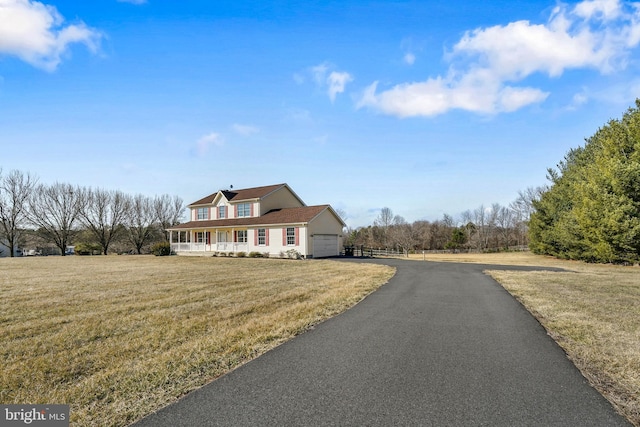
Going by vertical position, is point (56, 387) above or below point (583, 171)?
below

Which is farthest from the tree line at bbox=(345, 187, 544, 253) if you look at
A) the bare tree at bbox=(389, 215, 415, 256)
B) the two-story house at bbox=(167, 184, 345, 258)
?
the two-story house at bbox=(167, 184, 345, 258)

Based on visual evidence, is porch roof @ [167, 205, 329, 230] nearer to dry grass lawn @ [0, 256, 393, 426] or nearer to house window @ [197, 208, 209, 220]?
house window @ [197, 208, 209, 220]

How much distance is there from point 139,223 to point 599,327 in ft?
178

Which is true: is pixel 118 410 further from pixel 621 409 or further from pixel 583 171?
pixel 583 171

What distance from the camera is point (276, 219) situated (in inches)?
1257

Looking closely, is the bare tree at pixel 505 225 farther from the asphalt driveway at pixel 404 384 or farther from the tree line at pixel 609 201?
the asphalt driveway at pixel 404 384

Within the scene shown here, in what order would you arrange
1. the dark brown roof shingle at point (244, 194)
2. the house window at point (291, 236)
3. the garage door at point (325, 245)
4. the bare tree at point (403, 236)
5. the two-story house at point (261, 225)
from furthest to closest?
the bare tree at point (403, 236) → the dark brown roof shingle at point (244, 194) → the garage door at point (325, 245) → the two-story house at point (261, 225) → the house window at point (291, 236)

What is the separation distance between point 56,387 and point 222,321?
351 centimetres

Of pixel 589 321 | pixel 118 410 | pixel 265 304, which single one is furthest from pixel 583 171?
pixel 118 410

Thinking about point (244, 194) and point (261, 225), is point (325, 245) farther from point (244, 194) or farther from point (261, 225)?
point (244, 194)

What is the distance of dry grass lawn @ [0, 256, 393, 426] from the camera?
13.0ft

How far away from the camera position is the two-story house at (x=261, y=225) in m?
30.3

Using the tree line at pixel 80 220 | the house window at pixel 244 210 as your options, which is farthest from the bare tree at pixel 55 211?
the house window at pixel 244 210

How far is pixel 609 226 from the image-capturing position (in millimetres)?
21031
